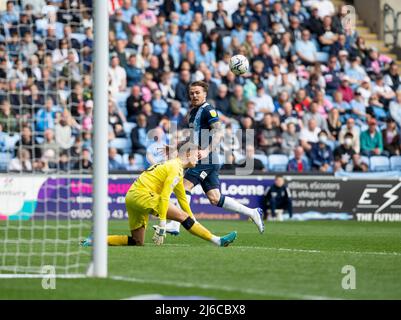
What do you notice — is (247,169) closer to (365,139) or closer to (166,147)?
(365,139)

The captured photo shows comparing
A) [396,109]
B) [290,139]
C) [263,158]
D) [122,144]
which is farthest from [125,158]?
[396,109]

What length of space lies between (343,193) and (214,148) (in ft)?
34.5

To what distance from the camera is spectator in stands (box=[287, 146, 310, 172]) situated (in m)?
27.3

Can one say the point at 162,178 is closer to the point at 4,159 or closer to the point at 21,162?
the point at 21,162

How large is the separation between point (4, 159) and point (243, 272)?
1202 cm

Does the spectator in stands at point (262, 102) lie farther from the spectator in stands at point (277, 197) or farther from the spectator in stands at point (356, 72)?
the spectator in stands at point (356, 72)

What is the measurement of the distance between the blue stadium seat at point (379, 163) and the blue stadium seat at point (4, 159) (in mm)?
10330

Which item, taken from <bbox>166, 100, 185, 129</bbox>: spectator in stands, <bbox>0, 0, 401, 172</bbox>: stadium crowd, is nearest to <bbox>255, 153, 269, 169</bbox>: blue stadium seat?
<bbox>0, 0, 401, 172</bbox>: stadium crowd

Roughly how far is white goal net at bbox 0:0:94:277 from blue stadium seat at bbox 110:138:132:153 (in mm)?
1879

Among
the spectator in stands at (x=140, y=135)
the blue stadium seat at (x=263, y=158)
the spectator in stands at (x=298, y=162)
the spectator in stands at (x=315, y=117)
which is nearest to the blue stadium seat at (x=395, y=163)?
the spectator in stands at (x=315, y=117)

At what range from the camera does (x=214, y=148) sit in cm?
1639

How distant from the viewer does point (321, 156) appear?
1104 inches

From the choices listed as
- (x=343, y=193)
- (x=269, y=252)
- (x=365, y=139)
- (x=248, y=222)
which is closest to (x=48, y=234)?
(x=269, y=252)

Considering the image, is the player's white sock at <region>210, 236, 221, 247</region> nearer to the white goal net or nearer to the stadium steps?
the white goal net
